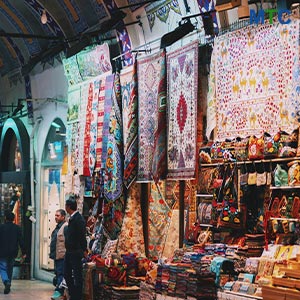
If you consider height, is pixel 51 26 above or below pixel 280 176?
above

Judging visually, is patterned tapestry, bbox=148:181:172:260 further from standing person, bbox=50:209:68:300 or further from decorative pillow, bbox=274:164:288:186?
decorative pillow, bbox=274:164:288:186

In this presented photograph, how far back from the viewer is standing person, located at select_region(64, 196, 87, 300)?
10766 mm

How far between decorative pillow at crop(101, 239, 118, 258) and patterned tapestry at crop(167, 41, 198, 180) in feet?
4.86

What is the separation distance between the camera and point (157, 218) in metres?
11.2

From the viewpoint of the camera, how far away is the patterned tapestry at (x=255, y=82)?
27.1ft

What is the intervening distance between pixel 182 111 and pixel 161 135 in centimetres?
52

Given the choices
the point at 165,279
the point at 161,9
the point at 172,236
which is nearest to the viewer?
the point at 165,279

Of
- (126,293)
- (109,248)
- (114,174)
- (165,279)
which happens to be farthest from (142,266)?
(114,174)

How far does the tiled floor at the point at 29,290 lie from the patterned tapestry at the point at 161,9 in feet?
14.5

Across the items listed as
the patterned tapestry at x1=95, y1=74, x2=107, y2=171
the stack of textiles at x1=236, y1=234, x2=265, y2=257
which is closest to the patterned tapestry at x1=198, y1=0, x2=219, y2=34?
the stack of textiles at x1=236, y1=234, x2=265, y2=257

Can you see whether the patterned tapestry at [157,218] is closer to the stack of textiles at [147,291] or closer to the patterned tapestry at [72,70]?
the stack of textiles at [147,291]

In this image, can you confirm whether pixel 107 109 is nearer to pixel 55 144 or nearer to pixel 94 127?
pixel 94 127

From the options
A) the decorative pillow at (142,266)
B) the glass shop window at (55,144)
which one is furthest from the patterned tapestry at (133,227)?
the glass shop window at (55,144)

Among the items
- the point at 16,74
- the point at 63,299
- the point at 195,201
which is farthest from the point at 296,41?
the point at 16,74
